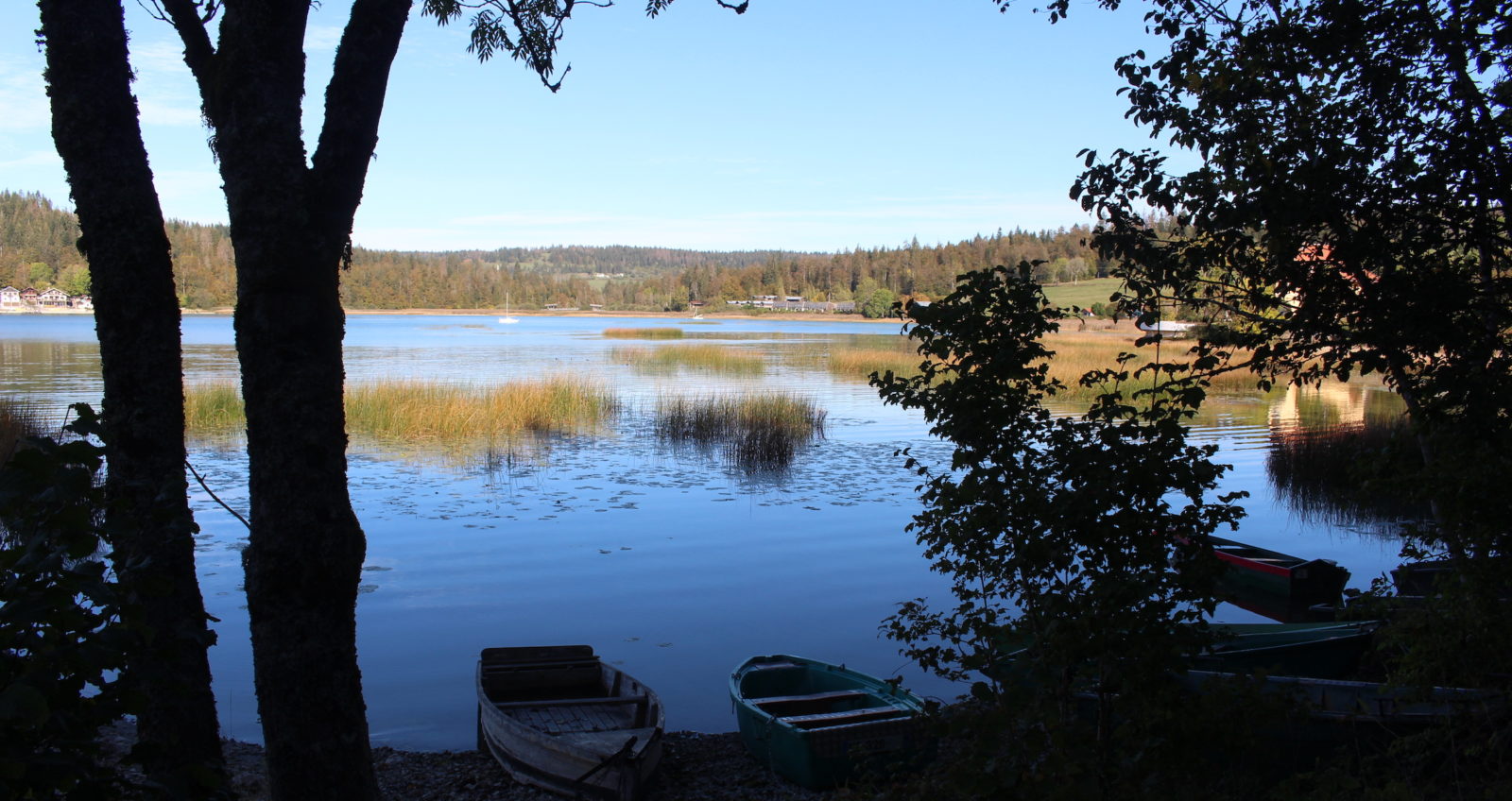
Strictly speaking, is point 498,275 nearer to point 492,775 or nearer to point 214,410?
point 214,410

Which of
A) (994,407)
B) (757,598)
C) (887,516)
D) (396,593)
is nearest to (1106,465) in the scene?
(994,407)

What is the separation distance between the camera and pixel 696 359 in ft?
159


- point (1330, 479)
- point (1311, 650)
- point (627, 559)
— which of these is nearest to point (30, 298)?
point (627, 559)

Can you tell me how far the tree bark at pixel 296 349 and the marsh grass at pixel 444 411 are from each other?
1975 centimetres

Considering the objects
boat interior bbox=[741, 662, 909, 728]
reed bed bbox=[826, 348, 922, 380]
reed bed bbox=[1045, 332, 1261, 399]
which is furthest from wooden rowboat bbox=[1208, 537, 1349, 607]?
reed bed bbox=[826, 348, 922, 380]

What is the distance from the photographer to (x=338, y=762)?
145 inches

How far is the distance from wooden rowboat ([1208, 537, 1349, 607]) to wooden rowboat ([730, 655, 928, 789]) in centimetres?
529

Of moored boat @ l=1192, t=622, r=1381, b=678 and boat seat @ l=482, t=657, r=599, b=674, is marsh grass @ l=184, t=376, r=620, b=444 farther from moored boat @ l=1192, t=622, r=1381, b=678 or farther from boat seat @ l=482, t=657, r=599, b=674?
moored boat @ l=1192, t=622, r=1381, b=678

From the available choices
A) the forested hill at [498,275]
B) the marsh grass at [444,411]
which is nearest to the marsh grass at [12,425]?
the marsh grass at [444,411]

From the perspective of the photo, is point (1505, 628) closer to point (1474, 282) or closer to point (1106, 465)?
point (1474, 282)

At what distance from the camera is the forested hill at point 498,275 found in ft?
385

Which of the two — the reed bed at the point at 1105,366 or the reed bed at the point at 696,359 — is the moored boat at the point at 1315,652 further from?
the reed bed at the point at 696,359

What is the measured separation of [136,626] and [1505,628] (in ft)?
19.9

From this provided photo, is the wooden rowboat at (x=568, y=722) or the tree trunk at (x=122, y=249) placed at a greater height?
the tree trunk at (x=122, y=249)
